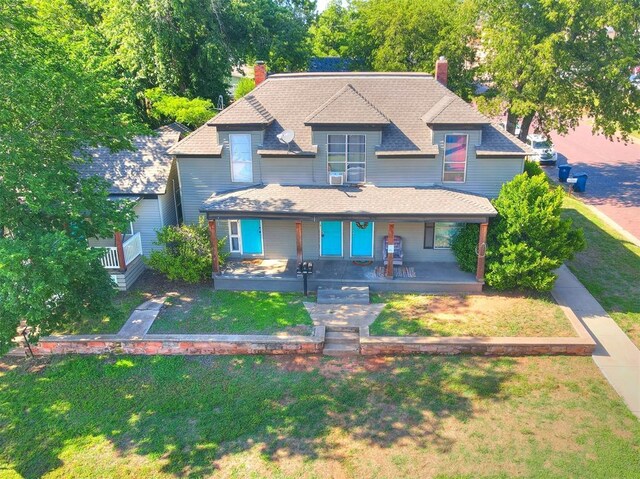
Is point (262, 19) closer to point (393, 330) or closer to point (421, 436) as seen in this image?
point (393, 330)

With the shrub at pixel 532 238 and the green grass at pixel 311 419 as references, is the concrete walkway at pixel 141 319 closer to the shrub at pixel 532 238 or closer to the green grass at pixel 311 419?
the green grass at pixel 311 419

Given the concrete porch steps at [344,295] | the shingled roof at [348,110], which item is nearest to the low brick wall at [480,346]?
the concrete porch steps at [344,295]

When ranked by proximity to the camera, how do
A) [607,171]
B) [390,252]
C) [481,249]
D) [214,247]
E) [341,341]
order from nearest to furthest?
[341,341] → [481,249] → [390,252] → [214,247] → [607,171]

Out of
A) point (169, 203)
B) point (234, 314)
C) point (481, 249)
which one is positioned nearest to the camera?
point (234, 314)

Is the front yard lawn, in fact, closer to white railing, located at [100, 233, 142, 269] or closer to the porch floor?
the porch floor

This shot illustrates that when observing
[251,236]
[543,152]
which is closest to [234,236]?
[251,236]

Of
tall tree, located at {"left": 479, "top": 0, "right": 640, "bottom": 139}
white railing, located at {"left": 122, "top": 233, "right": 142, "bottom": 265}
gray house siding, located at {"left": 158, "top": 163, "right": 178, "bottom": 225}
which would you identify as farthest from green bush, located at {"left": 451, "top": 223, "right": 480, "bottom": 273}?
tall tree, located at {"left": 479, "top": 0, "right": 640, "bottom": 139}

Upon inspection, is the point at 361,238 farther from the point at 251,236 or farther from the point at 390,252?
→ the point at 251,236
